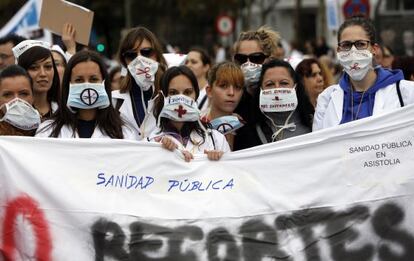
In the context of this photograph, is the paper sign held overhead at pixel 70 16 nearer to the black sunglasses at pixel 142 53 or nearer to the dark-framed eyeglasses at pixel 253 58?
the black sunglasses at pixel 142 53

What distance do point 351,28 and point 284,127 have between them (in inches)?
31.7

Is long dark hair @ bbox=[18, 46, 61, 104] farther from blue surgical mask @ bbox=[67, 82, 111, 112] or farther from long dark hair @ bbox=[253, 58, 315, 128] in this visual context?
long dark hair @ bbox=[253, 58, 315, 128]

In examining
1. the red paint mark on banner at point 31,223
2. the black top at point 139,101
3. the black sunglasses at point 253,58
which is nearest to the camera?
the red paint mark on banner at point 31,223

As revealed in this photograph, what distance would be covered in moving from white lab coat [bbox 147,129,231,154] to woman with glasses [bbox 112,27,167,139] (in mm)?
876

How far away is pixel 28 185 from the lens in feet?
18.3

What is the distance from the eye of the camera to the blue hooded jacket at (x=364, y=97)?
5.98 metres

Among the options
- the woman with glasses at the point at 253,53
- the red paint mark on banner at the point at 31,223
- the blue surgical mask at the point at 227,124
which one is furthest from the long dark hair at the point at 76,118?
the woman with glasses at the point at 253,53

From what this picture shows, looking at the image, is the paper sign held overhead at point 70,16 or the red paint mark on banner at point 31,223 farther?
the paper sign held overhead at point 70,16

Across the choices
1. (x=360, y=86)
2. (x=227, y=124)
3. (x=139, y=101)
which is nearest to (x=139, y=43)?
(x=139, y=101)

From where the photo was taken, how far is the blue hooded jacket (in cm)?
598

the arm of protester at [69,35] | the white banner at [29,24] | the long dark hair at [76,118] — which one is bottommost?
the long dark hair at [76,118]

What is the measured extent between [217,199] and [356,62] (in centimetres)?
125

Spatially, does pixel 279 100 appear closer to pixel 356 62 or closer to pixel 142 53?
pixel 356 62

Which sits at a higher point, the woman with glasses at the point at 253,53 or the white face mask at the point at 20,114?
the woman with glasses at the point at 253,53
